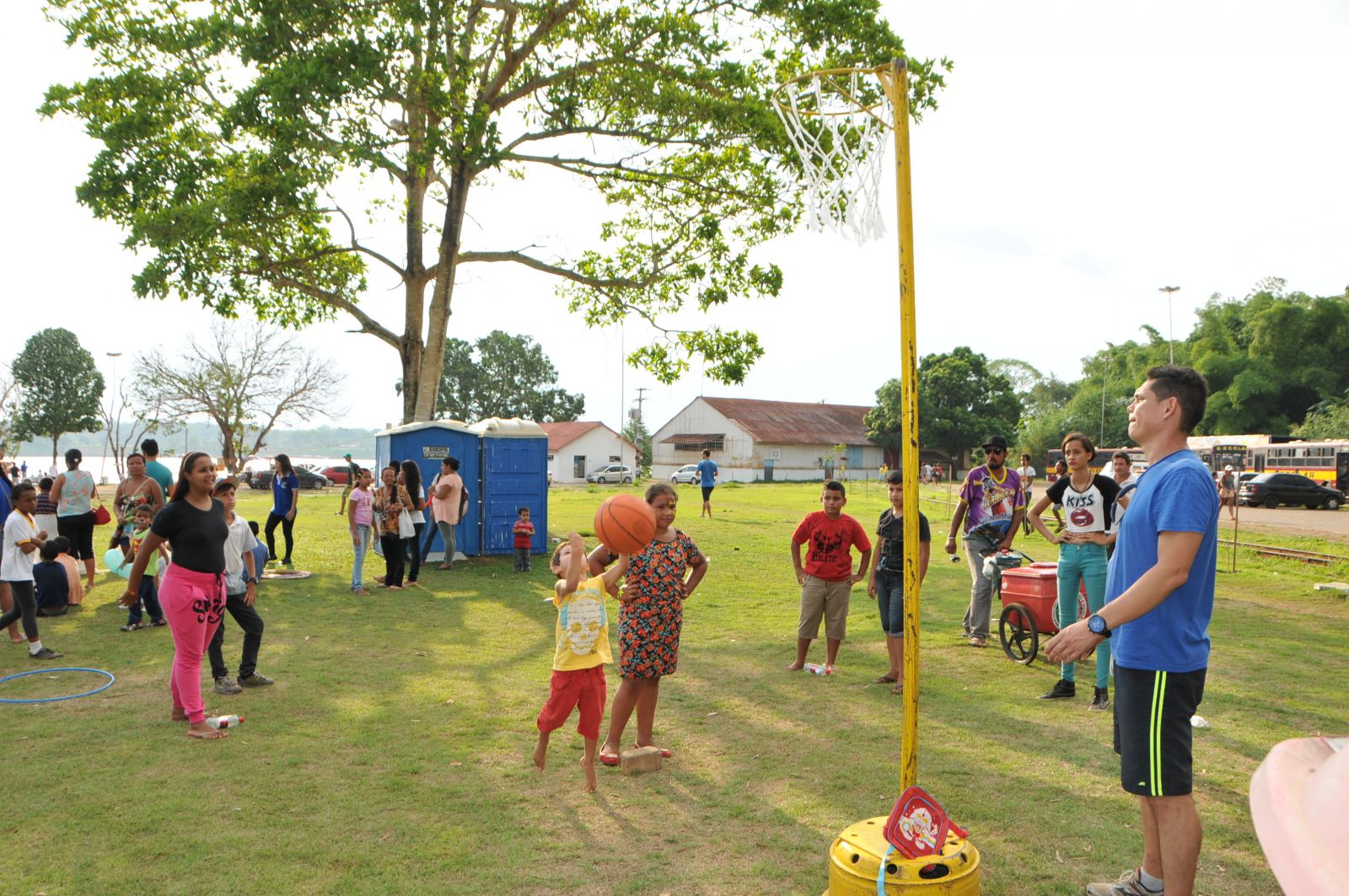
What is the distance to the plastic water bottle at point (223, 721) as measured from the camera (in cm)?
657

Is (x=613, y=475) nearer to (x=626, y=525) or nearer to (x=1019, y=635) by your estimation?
(x=1019, y=635)

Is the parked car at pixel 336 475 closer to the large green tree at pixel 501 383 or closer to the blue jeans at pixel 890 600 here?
the large green tree at pixel 501 383

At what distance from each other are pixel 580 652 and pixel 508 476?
11.1 m

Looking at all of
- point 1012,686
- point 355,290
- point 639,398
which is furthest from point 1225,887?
point 639,398

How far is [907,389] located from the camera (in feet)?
12.7

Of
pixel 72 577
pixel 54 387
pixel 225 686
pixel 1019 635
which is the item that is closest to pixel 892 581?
pixel 1019 635

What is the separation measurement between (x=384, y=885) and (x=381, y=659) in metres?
4.93

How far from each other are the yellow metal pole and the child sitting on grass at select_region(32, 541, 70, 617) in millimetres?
10331

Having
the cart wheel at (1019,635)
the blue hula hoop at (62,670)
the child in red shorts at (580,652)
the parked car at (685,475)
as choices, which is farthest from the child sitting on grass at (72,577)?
the parked car at (685,475)

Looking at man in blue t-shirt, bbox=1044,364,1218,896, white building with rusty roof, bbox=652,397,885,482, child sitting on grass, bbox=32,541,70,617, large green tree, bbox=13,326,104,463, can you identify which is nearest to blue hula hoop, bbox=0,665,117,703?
child sitting on grass, bbox=32,541,70,617

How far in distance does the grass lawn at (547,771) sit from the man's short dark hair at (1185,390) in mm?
2109

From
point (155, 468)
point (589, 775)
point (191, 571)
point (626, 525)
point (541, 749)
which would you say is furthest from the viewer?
point (155, 468)

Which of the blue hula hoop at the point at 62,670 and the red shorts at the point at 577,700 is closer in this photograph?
the red shorts at the point at 577,700

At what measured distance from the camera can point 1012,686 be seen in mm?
7961
